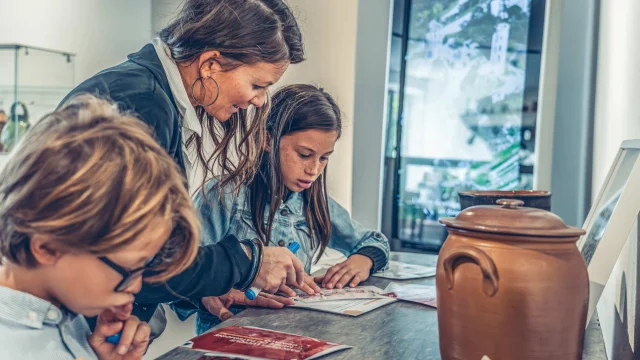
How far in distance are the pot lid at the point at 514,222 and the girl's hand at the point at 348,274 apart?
73 centimetres

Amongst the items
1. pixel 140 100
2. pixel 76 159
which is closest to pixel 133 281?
pixel 76 159

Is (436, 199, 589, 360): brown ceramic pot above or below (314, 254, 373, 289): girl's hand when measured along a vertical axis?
above

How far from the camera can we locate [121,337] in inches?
38.3

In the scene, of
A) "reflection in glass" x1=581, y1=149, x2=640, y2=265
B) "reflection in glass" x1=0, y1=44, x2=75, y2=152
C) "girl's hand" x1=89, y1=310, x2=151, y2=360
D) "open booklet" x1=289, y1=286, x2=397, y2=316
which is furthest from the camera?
"reflection in glass" x1=0, y1=44, x2=75, y2=152

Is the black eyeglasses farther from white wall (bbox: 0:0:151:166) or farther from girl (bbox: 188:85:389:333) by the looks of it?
white wall (bbox: 0:0:151:166)

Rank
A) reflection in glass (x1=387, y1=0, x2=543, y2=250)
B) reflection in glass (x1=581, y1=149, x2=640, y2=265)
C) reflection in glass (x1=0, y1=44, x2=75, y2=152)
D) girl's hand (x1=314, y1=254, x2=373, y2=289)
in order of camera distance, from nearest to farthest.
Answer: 1. reflection in glass (x1=581, y1=149, x2=640, y2=265)
2. girl's hand (x1=314, y1=254, x2=373, y2=289)
3. reflection in glass (x1=0, y1=44, x2=75, y2=152)
4. reflection in glass (x1=387, y1=0, x2=543, y2=250)

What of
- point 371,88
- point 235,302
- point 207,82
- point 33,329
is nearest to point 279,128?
point 207,82

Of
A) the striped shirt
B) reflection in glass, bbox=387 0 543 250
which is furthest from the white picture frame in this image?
reflection in glass, bbox=387 0 543 250

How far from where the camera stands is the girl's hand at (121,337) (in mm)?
969

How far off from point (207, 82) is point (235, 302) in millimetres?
524

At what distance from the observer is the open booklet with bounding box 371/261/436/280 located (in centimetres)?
175

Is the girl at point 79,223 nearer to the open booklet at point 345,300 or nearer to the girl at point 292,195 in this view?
the open booklet at point 345,300

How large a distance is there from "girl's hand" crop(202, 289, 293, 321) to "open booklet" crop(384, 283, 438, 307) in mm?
284

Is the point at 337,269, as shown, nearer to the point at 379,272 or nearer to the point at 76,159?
the point at 379,272
